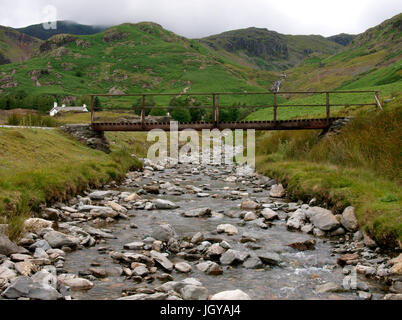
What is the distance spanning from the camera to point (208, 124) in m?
21.9

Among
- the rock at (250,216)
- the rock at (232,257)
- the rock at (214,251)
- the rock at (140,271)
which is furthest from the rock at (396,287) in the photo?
the rock at (250,216)

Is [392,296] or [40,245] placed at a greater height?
[40,245]

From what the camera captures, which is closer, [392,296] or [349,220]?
[392,296]

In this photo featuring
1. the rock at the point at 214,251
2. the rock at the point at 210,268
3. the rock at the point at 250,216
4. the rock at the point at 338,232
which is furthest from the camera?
the rock at the point at 250,216

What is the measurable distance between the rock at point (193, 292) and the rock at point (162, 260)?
129 centimetres

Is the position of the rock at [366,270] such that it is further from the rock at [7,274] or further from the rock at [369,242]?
the rock at [7,274]

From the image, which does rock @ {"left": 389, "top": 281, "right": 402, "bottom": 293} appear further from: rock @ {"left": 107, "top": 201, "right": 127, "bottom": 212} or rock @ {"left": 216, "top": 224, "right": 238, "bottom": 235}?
rock @ {"left": 107, "top": 201, "right": 127, "bottom": 212}

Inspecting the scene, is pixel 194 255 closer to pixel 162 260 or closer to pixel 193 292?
pixel 162 260

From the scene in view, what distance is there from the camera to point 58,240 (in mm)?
8586

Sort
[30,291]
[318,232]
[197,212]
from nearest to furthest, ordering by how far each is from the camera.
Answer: [30,291] < [318,232] < [197,212]

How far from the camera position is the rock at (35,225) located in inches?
355

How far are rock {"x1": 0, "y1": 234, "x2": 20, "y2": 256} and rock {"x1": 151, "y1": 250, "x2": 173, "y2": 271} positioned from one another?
2.74 metres

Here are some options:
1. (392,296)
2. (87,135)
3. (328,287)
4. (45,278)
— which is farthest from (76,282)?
(87,135)

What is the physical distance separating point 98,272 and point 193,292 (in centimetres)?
204
